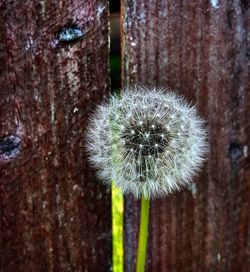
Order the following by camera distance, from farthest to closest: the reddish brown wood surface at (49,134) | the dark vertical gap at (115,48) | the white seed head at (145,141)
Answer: the dark vertical gap at (115,48) < the reddish brown wood surface at (49,134) < the white seed head at (145,141)

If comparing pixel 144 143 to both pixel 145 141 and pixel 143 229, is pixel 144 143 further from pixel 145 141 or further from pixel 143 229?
pixel 143 229

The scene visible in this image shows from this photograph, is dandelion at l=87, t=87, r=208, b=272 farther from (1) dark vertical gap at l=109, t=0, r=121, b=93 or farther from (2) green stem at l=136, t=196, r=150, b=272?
(1) dark vertical gap at l=109, t=0, r=121, b=93

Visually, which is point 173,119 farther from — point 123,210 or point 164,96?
point 123,210

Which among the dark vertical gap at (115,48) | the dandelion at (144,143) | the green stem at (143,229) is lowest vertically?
the green stem at (143,229)

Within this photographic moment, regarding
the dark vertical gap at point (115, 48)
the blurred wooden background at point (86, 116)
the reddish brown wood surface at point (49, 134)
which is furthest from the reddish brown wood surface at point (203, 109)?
the dark vertical gap at point (115, 48)

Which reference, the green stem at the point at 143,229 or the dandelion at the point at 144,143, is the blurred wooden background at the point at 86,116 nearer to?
the dandelion at the point at 144,143

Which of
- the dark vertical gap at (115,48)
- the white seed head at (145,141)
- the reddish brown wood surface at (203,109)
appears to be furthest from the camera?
the dark vertical gap at (115,48)

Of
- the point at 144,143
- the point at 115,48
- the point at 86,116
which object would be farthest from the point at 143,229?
the point at 115,48

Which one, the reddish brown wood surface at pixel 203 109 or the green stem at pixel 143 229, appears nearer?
the green stem at pixel 143 229
